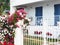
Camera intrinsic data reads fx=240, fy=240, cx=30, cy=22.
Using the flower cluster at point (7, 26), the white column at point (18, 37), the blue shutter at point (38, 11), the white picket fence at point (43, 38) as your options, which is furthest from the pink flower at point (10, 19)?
the blue shutter at point (38, 11)

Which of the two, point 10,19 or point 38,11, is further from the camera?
point 38,11

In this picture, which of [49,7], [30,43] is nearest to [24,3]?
[49,7]

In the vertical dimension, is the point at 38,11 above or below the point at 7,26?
above

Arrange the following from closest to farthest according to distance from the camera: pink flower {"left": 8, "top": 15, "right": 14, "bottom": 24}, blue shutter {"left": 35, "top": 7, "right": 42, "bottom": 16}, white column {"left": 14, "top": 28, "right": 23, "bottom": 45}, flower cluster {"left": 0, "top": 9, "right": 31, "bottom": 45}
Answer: pink flower {"left": 8, "top": 15, "right": 14, "bottom": 24}
flower cluster {"left": 0, "top": 9, "right": 31, "bottom": 45}
white column {"left": 14, "top": 28, "right": 23, "bottom": 45}
blue shutter {"left": 35, "top": 7, "right": 42, "bottom": 16}

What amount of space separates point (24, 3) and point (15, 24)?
60.2 feet

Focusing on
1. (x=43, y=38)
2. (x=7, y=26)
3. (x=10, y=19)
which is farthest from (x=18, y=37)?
(x=10, y=19)

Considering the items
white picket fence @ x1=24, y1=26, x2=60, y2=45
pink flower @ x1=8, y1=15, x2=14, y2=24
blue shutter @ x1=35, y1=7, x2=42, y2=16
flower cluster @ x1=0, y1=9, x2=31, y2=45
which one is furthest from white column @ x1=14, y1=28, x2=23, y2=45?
blue shutter @ x1=35, y1=7, x2=42, y2=16

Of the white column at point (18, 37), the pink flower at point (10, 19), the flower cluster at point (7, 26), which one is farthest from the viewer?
the white column at point (18, 37)

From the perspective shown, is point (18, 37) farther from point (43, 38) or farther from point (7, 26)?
point (7, 26)

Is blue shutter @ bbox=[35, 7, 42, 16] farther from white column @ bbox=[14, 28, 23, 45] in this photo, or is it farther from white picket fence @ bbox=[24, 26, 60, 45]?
white column @ bbox=[14, 28, 23, 45]

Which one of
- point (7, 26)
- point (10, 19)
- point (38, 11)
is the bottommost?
point (7, 26)

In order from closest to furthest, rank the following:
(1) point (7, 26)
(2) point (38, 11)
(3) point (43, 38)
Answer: (1) point (7, 26)
(3) point (43, 38)
(2) point (38, 11)

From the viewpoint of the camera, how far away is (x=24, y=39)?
789cm

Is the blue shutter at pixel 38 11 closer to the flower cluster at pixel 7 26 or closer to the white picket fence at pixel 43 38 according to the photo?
the white picket fence at pixel 43 38
